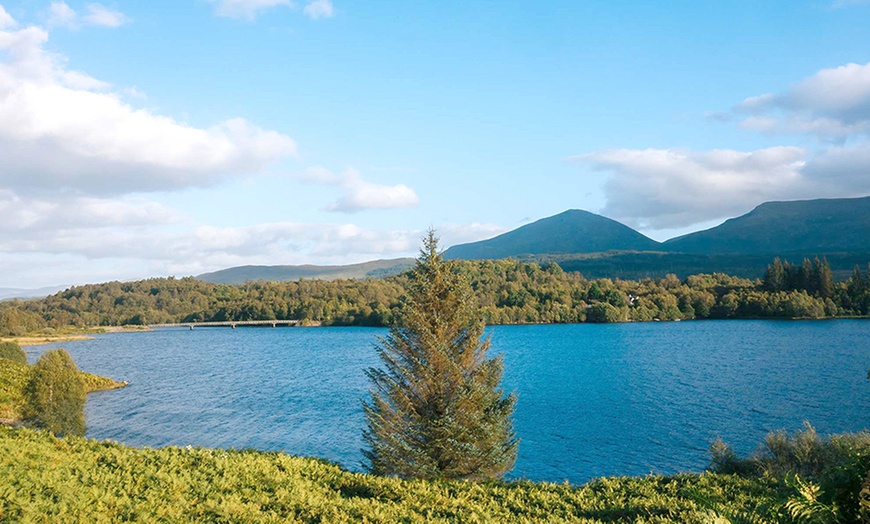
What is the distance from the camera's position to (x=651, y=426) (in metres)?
42.5

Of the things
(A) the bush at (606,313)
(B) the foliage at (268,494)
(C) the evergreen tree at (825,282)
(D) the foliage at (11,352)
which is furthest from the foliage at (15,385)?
(C) the evergreen tree at (825,282)

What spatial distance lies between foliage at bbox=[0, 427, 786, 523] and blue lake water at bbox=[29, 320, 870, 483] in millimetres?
20571

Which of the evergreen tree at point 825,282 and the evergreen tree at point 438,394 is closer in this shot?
the evergreen tree at point 438,394

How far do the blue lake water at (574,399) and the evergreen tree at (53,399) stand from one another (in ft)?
9.80

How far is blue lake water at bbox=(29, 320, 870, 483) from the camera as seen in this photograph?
37.5 metres

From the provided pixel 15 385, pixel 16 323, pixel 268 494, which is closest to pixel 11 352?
pixel 15 385

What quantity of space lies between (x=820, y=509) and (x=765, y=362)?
7692cm

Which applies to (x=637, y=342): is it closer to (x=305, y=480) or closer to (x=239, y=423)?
(x=239, y=423)

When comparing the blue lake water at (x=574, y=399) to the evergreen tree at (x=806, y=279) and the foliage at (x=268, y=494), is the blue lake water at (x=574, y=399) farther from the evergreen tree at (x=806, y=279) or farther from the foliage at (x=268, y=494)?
the evergreen tree at (x=806, y=279)

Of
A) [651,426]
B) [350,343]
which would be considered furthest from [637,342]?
[651,426]

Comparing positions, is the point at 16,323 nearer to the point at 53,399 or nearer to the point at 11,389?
the point at 11,389

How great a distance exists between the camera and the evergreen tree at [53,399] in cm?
4097

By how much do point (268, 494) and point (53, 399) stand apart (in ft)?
131

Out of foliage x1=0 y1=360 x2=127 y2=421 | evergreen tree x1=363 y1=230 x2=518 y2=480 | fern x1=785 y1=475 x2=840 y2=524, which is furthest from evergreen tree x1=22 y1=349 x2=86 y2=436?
fern x1=785 y1=475 x2=840 y2=524
